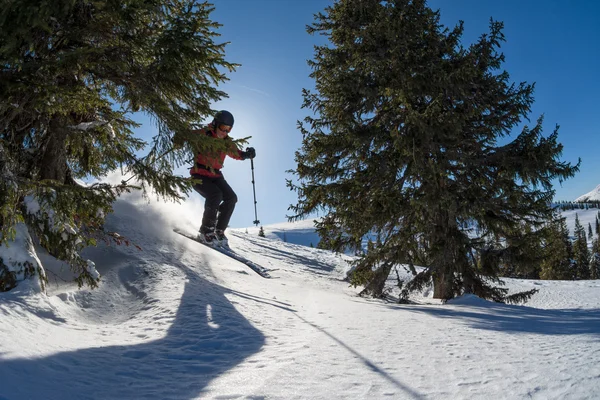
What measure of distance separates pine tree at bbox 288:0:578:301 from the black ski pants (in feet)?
6.94

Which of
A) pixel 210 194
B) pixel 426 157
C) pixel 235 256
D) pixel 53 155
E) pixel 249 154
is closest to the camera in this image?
pixel 53 155

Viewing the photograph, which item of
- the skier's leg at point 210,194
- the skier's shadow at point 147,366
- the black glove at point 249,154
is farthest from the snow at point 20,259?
the black glove at point 249,154

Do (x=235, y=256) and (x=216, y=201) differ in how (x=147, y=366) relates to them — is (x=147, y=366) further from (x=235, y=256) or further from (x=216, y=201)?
(x=235, y=256)

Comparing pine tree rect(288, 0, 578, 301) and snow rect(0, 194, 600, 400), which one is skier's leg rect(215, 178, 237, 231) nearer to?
pine tree rect(288, 0, 578, 301)

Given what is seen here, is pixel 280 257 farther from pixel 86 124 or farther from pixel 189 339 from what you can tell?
pixel 189 339

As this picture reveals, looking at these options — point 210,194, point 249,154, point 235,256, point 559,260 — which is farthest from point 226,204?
point 559,260

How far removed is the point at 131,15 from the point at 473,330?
5.75 metres

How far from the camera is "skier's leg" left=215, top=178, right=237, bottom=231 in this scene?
9469 mm

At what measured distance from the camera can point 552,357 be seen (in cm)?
219

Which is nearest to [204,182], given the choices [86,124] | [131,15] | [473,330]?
[86,124]

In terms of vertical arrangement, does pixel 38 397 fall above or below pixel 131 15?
below

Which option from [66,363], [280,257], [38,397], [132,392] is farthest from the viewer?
[280,257]

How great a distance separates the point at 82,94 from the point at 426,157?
22.3 ft

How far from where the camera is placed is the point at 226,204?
31.3 feet
